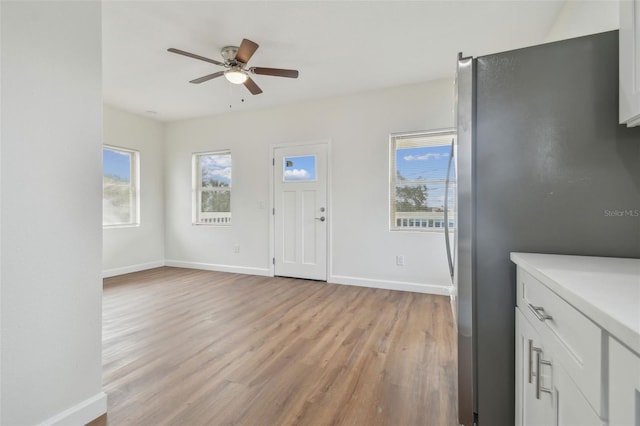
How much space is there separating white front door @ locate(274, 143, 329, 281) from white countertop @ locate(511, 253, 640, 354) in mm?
3094

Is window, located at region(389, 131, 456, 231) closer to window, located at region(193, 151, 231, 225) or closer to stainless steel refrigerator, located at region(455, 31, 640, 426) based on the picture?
stainless steel refrigerator, located at region(455, 31, 640, 426)

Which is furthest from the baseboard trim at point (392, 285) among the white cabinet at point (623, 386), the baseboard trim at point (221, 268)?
the white cabinet at point (623, 386)

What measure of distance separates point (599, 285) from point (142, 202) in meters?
5.69

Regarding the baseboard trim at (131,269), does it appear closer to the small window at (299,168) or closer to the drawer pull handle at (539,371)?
the small window at (299,168)

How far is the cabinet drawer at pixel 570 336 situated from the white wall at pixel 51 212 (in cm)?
→ 193

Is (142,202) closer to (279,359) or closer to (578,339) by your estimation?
(279,359)

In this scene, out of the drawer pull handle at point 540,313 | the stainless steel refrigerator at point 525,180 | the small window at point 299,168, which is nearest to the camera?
the drawer pull handle at point 540,313

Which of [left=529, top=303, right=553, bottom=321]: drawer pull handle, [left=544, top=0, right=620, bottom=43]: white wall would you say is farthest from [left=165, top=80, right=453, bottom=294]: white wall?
[left=529, top=303, right=553, bottom=321]: drawer pull handle

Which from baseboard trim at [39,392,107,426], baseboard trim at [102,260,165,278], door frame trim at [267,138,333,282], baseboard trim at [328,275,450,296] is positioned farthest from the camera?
baseboard trim at [102,260,165,278]

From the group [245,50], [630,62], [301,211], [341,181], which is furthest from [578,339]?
[301,211]

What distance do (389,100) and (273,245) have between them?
8.74ft

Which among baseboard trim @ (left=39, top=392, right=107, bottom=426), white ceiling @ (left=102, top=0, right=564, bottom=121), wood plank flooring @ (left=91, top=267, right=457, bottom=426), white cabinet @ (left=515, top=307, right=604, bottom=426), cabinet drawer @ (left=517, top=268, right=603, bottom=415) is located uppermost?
white ceiling @ (left=102, top=0, right=564, bottom=121)

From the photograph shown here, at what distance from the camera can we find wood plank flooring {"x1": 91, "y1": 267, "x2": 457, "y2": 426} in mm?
1487

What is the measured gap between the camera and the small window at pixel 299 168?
4.17 m
